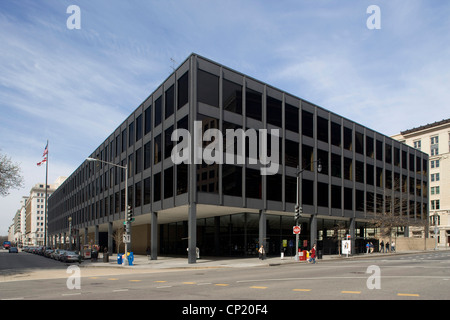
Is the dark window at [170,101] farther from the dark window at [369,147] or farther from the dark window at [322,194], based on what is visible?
the dark window at [369,147]

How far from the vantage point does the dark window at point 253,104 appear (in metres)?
40.5

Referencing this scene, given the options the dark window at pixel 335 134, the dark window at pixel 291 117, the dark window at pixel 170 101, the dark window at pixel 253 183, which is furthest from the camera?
the dark window at pixel 335 134

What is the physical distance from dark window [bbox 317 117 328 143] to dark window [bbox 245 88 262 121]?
11.6 meters

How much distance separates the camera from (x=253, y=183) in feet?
131

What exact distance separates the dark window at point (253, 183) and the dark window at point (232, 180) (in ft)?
3.42

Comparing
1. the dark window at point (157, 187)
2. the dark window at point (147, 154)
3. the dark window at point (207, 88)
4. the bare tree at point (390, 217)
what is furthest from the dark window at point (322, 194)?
the dark window at point (147, 154)

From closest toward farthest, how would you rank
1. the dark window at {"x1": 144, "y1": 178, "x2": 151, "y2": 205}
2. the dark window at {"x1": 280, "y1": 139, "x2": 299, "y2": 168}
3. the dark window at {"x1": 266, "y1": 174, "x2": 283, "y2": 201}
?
the dark window at {"x1": 266, "y1": 174, "x2": 283, "y2": 201} → the dark window at {"x1": 280, "y1": 139, "x2": 299, "y2": 168} → the dark window at {"x1": 144, "y1": 178, "x2": 151, "y2": 205}

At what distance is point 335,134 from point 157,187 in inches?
986

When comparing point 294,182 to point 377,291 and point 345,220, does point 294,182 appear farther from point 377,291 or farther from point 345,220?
point 377,291

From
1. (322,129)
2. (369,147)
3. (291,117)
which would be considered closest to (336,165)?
(322,129)

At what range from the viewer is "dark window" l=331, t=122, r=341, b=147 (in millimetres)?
52294

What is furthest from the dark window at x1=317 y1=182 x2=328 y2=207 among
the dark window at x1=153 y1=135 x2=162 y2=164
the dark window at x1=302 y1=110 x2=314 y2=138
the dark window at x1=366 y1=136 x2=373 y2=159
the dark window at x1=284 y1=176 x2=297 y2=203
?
the dark window at x1=153 y1=135 x2=162 y2=164

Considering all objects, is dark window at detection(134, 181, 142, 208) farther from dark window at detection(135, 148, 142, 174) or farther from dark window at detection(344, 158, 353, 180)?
dark window at detection(344, 158, 353, 180)
